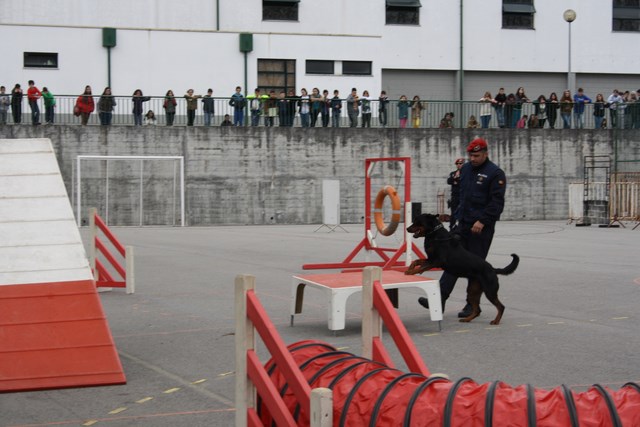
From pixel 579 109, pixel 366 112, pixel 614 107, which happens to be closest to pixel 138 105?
pixel 366 112

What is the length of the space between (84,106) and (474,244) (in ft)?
86.5

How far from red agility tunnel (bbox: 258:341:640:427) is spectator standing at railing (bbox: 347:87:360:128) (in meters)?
31.9

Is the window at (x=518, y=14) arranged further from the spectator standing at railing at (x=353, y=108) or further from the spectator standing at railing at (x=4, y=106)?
the spectator standing at railing at (x=4, y=106)

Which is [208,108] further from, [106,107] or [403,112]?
[403,112]

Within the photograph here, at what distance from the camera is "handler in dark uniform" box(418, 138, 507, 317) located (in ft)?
33.0

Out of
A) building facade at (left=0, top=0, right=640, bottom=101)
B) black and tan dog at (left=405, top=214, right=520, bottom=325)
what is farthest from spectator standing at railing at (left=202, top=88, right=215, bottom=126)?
black and tan dog at (left=405, top=214, right=520, bottom=325)

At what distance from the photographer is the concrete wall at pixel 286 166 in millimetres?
34375

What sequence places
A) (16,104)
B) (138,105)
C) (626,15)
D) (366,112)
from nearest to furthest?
(16,104) < (138,105) < (366,112) < (626,15)

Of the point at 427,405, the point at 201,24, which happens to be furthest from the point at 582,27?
the point at 427,405

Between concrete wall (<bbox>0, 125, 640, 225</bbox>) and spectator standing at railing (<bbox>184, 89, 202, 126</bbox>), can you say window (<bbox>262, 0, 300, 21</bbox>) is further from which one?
concrete wall (<bbox>0, 125, 640, 225</bbox>)

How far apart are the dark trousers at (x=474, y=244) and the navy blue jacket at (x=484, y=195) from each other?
0.09 m

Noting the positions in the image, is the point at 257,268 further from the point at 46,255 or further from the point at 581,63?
the point at 581,63

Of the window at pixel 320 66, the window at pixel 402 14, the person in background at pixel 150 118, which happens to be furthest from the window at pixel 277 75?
the window at pixel 402 14

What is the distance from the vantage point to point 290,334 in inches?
367
